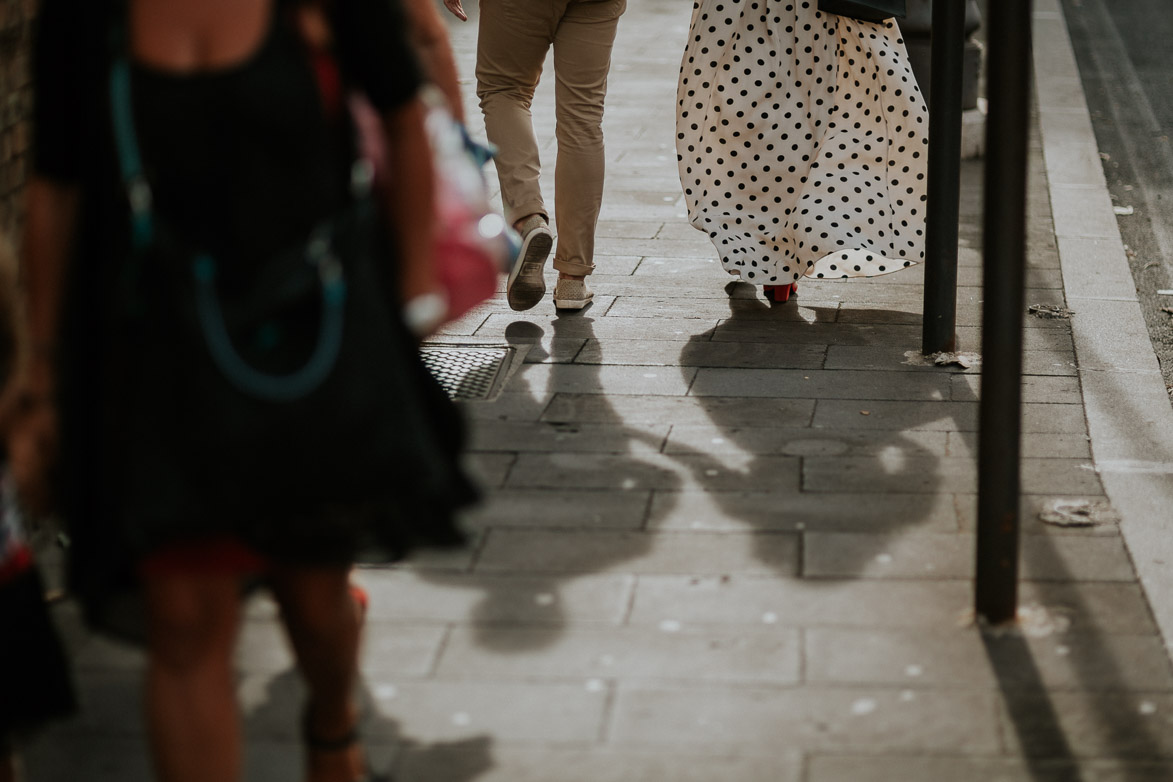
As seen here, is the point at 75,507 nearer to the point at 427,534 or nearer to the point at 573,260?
the point at 427,534

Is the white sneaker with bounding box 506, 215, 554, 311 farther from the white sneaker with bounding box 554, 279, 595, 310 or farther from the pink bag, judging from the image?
the pink bag

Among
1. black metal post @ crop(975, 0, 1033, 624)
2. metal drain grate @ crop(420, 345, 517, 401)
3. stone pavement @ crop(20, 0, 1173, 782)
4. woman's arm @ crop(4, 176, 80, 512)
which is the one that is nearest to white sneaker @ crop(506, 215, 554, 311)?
stone pavement @ crop(20, 0, 1173, 782)

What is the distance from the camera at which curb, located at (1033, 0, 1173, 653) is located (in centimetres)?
374

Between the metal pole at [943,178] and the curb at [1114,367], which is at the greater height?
the metal pole at [943,178]

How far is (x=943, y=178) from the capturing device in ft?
16.4

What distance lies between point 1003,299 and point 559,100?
3021mm

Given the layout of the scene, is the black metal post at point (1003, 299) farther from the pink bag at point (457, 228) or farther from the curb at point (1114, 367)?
the pink bag at point (457, 228)

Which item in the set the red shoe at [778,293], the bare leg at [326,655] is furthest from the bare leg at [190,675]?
the red shoe at [778,293]

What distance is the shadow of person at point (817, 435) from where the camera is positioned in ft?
12.5

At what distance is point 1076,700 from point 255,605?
1.80 m

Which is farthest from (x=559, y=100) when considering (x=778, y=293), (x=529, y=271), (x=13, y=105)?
(x=13, y=105)

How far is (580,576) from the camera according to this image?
11.6 feet

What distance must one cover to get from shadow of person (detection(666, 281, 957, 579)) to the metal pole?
0.19 m

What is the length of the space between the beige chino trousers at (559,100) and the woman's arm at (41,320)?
3589 mm
